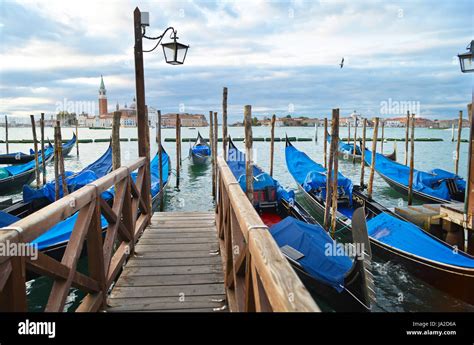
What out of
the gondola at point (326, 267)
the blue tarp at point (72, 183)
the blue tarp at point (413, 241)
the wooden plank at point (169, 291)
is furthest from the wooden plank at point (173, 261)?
the blue tarp at point (72, 183)

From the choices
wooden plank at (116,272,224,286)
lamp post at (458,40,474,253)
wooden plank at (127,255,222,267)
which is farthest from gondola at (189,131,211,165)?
wooden plank at (116,272,224,286)

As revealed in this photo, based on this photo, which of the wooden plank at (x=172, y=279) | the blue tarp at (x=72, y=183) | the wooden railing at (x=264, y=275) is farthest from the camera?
the blue tarp at (x=72, y=183)

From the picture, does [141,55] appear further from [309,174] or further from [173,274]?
[309,174]

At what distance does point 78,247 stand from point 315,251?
10.4 feet

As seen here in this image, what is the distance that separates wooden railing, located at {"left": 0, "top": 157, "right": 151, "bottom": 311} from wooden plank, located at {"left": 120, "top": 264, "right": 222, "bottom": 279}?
4.8 inches

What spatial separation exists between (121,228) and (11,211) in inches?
211

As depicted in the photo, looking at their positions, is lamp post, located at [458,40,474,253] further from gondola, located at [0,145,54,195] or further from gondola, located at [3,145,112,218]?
gondola, located at [0,145,54,195]

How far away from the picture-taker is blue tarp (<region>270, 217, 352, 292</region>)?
418 cm

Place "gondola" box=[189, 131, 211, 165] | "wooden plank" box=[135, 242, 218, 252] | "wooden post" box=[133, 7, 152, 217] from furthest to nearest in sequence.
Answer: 1. "gondola" box=[189, 131, 211, 165]
2. "wooden post" box=[133, 7, 152, 217]
3. "wooden plank" box=[135, 242, 218, 252]

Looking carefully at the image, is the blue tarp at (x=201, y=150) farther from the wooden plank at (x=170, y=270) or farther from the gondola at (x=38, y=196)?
the wooden plank at (x=170, y=270)

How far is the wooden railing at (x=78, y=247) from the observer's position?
4.35 feet

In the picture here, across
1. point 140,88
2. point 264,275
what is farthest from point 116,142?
point 264,275

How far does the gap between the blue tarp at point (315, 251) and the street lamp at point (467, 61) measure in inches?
117
